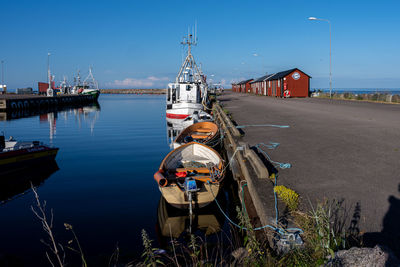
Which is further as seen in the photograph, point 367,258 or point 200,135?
point 200,135

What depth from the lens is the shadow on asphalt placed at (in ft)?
14.6

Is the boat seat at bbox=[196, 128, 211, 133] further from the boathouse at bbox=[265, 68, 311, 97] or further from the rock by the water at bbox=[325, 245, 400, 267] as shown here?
the boathouse at bbox=[265, 68, 311, 97]

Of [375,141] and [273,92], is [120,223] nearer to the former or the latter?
[375,141]

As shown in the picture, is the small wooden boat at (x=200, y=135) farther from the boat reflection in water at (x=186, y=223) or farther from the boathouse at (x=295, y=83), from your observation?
the boathouse at (x=295, y=83)

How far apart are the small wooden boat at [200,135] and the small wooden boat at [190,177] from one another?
327cm

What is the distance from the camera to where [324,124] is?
1695 cm

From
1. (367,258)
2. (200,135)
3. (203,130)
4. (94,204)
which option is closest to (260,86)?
(203,130)

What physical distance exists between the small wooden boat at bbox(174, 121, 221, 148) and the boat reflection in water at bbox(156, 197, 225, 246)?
5547 mm

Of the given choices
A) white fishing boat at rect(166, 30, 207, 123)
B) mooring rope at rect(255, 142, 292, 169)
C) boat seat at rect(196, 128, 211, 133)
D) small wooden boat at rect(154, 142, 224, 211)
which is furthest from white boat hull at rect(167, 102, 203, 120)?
small wooden boat at rect(154, 142, 224, 211)

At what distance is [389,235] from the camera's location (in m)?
4.68

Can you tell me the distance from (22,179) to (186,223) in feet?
26.2

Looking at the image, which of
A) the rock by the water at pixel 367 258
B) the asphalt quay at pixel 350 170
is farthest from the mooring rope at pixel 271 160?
the rock by the water at pixel 367 258

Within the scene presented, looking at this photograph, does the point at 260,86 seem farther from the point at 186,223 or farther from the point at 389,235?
the point at 389,235

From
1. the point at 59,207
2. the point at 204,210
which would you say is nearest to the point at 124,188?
the point at 59,207
